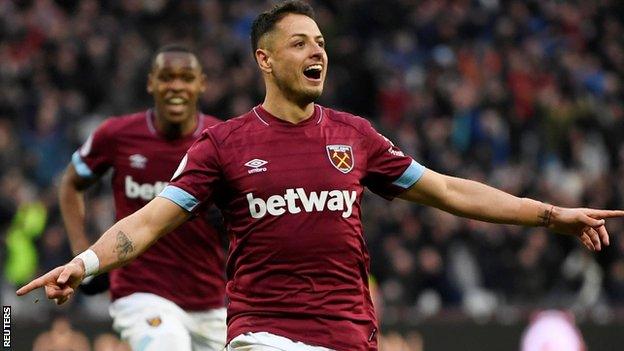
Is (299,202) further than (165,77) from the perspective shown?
No

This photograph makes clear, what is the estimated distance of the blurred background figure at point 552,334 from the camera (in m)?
14.0

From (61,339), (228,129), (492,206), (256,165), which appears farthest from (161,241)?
(61,339)

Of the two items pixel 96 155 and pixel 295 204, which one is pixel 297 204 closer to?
pixel 295 204

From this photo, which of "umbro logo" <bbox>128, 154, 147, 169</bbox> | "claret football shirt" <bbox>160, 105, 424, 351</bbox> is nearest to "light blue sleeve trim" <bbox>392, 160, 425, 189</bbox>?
"claret football shirt" <bbox>160, 105, 424, 351</bbox>

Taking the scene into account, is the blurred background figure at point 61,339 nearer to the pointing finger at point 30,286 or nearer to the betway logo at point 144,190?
the betway logo at point 144,190

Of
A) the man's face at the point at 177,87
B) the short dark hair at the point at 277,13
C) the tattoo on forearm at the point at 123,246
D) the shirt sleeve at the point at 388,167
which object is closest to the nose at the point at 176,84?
the man's face at the point at 177,87

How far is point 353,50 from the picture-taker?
19359 mm

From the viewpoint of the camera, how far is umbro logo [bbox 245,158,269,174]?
606 centimetres

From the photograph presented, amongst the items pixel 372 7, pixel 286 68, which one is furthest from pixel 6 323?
pixel 372 7

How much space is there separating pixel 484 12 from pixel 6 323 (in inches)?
633

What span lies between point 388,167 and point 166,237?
7.22 feet

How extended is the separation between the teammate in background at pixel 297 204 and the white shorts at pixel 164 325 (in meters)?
1.63

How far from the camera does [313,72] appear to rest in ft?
20.2

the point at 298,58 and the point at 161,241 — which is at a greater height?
the point at 298,58
